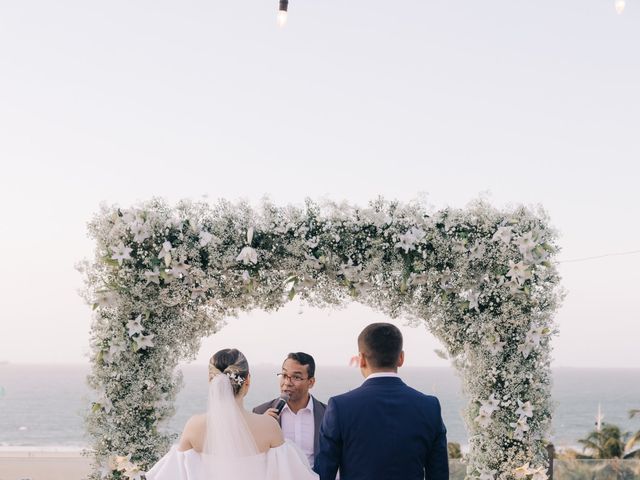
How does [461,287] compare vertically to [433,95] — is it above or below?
below

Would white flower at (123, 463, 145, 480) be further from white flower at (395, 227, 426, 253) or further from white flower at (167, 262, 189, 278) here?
white flower at (395, 227, 426, 253)

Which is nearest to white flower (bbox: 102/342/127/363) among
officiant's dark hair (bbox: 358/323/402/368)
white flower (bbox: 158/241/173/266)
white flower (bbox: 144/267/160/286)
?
white flower (bbox: 144/267/160/286)

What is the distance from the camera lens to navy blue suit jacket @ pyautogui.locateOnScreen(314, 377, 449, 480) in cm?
370

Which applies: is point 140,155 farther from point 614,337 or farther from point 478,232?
point 614,337

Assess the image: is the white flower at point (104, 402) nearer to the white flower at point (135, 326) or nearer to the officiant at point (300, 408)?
the white flower at point (135, 326)

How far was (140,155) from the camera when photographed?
49.3 feet

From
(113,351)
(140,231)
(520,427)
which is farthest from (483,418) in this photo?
(140,231)

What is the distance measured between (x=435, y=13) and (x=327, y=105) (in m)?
3.46

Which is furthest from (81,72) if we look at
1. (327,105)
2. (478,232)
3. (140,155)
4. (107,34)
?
(478,232)

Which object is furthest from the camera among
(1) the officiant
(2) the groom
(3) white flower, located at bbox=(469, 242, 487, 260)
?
(3) white flower, located at bbox=(469, 242, 487, 260)

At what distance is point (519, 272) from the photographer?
7023 millimetres

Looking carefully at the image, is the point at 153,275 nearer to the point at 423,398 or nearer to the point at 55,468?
the point at 423,398

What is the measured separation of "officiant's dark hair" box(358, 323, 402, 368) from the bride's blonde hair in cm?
108

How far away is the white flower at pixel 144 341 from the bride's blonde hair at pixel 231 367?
243 centimetres
